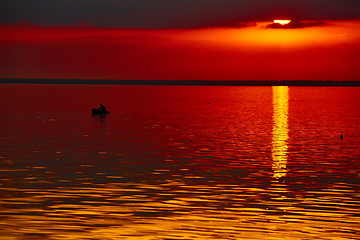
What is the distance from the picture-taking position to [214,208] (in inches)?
1141

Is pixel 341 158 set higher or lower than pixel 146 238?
higher

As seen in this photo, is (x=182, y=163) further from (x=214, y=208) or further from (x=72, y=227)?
(x=72, y=227)

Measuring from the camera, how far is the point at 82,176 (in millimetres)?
37875

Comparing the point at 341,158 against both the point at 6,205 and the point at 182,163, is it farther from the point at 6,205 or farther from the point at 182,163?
the point at 6,205

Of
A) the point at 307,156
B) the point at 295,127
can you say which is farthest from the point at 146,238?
the point at 295,127

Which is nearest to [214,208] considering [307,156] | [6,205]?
[6,205]

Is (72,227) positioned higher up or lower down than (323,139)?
lower down

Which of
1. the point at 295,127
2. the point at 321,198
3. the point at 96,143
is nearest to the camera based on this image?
the point at 321,198

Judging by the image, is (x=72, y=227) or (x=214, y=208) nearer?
(x=72, y=227)

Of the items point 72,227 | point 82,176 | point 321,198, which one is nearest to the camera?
point 72,227

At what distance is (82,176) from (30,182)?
3455mm

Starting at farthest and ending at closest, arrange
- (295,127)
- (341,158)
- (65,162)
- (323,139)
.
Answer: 1. (295,127)
2. (323,139)
3. (341,158)
4. (65,162)

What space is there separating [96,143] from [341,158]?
21226 mm

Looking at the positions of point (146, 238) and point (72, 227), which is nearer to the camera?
point (146, 238)
